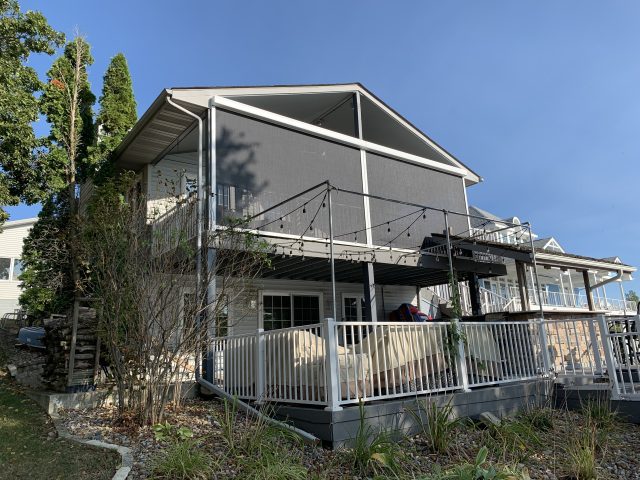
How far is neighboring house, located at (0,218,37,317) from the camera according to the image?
920 inches

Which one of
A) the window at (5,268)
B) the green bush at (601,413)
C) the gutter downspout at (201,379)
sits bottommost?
the green bush at (601,413)

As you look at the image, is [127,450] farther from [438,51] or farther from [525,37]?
[438,51]

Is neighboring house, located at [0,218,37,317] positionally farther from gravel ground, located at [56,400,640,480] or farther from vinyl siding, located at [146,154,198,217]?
gravel ground, located at [56,400,640,480]

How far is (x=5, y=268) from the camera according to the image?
24.6 m

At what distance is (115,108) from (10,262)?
15.6 meters

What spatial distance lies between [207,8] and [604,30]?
11741 millimetres

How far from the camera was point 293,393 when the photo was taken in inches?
279

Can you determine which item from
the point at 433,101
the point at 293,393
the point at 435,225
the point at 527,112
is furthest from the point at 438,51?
the point at 527,112

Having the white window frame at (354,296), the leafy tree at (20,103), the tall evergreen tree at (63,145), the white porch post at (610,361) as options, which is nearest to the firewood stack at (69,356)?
the tall evergreen tree at (63,145)

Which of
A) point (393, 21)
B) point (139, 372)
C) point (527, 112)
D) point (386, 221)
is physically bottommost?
point (139, 372)

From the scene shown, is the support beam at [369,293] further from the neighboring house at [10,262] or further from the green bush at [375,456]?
the neighboring house at [10,262]

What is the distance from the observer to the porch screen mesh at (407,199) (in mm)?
12484

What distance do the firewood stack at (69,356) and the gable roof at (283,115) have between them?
4979mm

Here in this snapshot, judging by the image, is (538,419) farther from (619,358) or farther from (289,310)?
(289,310)
